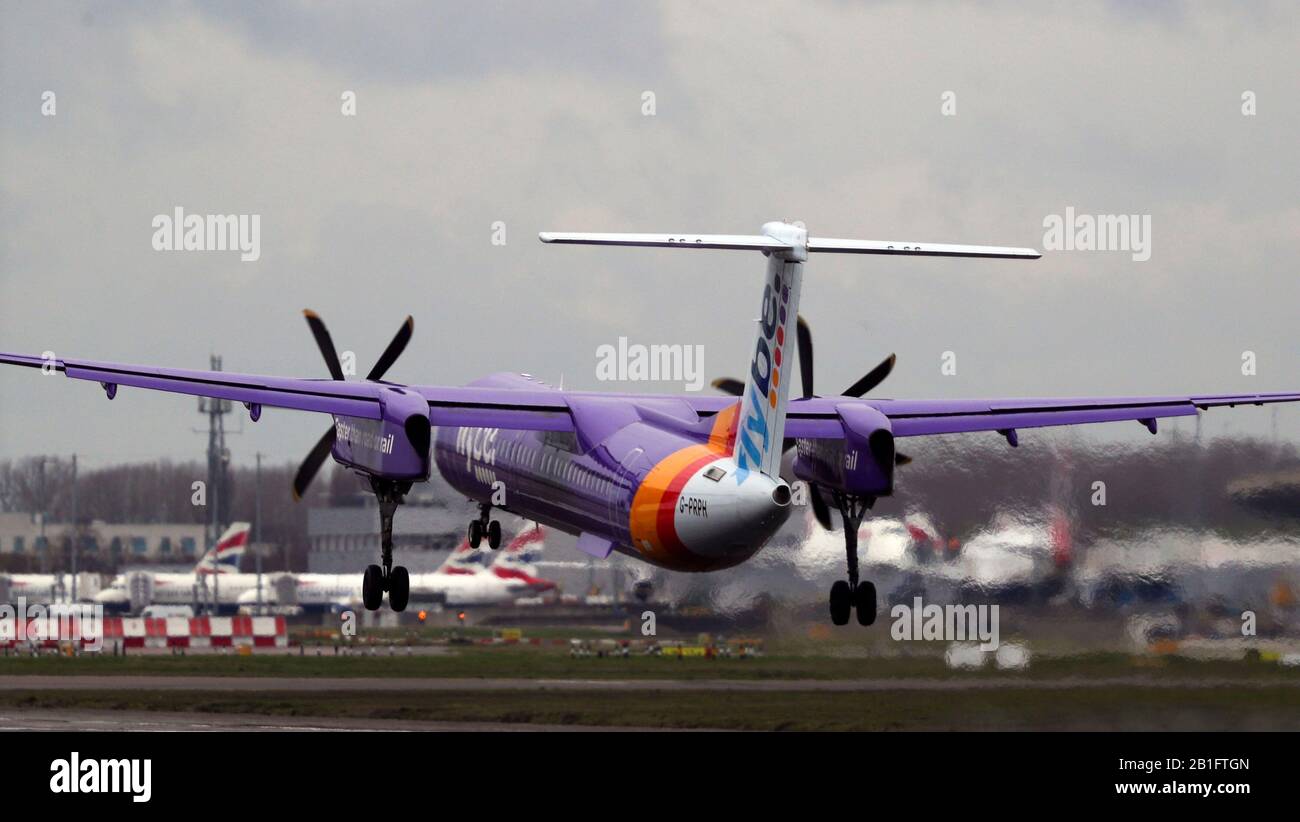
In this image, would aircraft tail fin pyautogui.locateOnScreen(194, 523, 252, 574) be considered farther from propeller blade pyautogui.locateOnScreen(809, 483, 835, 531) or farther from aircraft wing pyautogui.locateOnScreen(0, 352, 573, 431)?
propeller blade pyautogui.locateOnScreen(809, 483, 835, 531)

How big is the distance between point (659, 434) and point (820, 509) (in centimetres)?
689

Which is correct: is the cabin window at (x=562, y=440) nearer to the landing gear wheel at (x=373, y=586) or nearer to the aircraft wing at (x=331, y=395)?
the aircraft wing at (x=331, y=395)

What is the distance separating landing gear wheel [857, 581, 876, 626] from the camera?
1654 inches

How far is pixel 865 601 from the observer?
4203 centimetres

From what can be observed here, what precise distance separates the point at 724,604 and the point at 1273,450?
13.0 m

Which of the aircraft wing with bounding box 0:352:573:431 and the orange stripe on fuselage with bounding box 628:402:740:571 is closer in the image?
the orange stripe on fuselage with bounding box 628:402:740:571

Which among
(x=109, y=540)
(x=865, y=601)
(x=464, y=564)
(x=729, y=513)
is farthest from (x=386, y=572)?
(x=464, y=564)

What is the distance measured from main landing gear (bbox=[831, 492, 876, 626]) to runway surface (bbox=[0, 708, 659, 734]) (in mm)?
4803

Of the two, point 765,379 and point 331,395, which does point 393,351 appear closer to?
point 331,395

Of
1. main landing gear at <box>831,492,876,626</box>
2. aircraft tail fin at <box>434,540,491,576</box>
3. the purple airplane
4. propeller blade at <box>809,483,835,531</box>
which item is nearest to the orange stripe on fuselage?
the purple airplane

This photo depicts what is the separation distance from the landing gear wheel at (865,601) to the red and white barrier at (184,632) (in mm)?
25328

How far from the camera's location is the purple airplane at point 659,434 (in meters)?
34.0

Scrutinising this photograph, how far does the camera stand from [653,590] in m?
49.2
